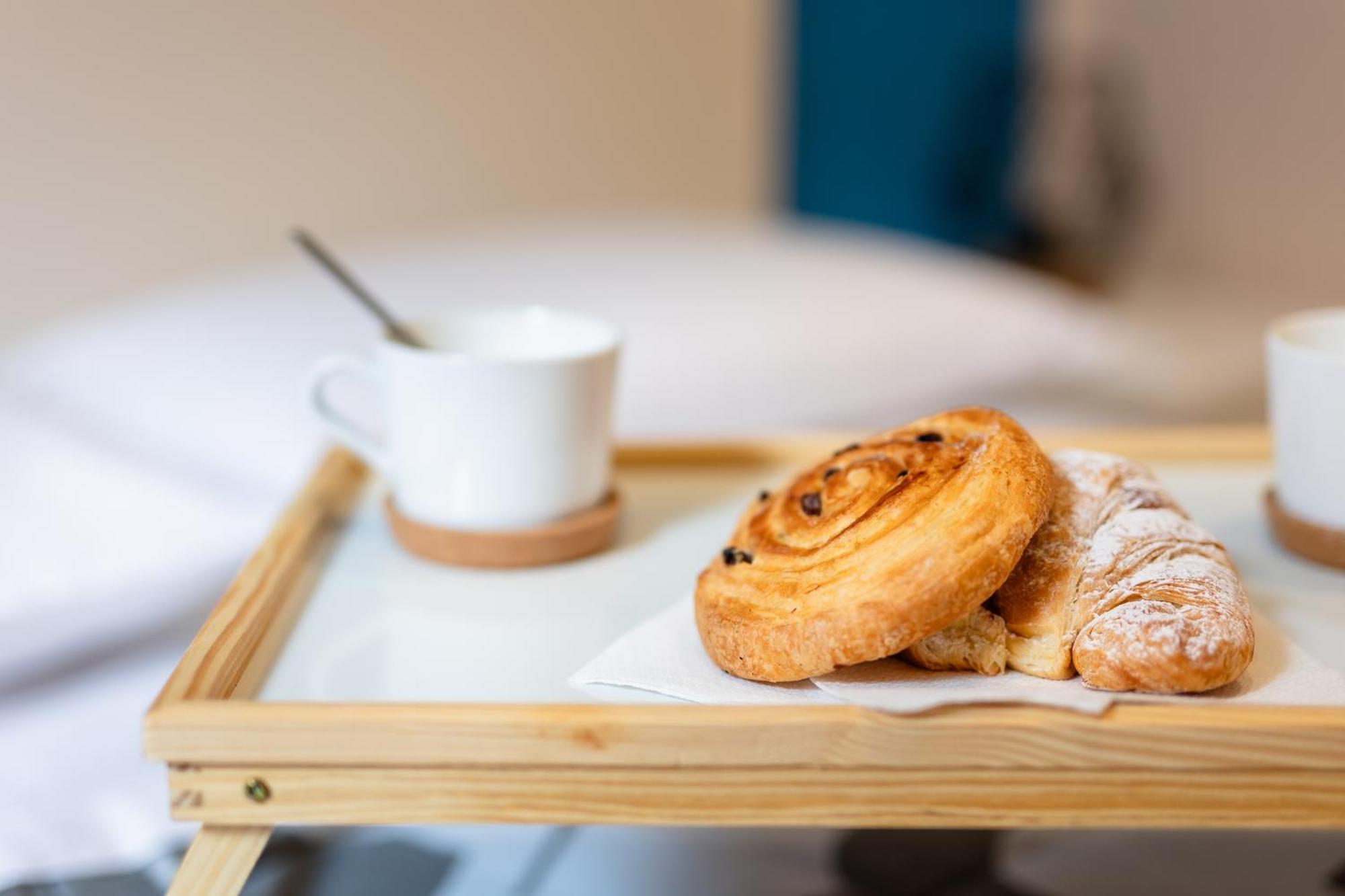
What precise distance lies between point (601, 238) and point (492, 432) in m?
0.93

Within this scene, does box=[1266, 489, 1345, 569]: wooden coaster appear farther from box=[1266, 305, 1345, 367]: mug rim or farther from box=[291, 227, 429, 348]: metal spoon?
box=[291, 227, 429, 348]: metal spoon

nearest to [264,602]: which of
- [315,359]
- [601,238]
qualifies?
[315,359]

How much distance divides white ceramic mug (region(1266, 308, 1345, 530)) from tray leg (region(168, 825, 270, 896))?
52cm

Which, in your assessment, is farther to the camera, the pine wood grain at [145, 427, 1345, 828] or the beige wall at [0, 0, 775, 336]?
the beige wall at [0, 0, 775, 336]

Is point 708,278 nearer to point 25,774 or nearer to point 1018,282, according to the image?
point 1018,282

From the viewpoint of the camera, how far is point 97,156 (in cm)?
217

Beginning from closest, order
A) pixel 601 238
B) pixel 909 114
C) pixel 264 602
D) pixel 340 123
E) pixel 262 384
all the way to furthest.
Result: pixel 264 602 → pixel 262 384 → pixel 601 238 → pixel 340 123 → pixel 909 114

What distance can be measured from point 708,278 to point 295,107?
1279 millimetres

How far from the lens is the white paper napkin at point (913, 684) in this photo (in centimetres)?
49

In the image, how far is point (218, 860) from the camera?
506 millimetres

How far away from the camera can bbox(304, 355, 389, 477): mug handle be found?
0.73 m

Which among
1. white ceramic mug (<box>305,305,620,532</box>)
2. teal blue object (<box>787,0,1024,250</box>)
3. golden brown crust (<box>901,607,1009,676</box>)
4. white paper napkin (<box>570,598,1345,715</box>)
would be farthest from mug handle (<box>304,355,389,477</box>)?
teal blue object (<box>787,0,1024,250</box>)

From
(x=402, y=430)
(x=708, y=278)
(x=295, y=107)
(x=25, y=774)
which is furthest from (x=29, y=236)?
(x=402, y=430)

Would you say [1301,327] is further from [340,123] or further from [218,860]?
[340,123]
